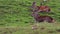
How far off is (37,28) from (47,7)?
453 centimetres

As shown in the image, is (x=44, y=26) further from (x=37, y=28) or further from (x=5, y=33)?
(x=5, y=33)

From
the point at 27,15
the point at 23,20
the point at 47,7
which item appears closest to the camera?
the point at 23,20

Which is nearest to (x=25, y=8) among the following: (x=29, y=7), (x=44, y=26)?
(x=29, y=7)

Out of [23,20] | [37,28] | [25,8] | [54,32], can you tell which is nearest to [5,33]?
[37,28]

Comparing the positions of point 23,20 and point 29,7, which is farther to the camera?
point 29,7

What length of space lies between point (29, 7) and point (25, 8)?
190mm

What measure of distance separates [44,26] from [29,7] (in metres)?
4.48

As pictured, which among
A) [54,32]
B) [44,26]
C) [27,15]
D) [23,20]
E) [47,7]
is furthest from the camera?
[47,7]

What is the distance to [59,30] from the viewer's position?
7043 millimetres

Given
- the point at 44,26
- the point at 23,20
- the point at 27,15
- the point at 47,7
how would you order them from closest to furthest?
the point at 44,26
the point at 23,20
the point at 27,15
the point at 47,7

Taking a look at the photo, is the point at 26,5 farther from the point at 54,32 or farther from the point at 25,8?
the point at 54,32

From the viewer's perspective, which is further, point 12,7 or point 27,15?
point 12,7

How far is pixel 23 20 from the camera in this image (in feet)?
32.8

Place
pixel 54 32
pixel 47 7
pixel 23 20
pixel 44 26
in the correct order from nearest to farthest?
pixel 54 32 < pixel 44 26 < pixel 23 20 < pixel 47 7
